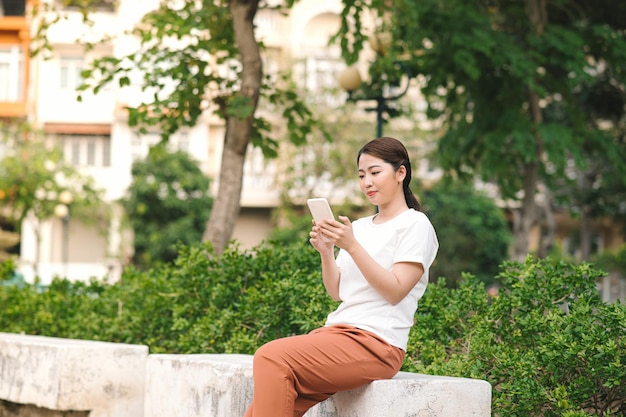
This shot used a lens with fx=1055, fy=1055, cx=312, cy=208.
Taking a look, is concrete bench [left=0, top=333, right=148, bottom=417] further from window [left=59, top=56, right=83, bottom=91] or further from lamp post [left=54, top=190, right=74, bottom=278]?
window [left=59, top=56, right=83, bottom=91]

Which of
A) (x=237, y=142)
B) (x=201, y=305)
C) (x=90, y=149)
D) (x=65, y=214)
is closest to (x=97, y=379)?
(x=201, y=305)

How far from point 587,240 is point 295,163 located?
9.00 meters

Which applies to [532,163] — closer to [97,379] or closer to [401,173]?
[97,379]

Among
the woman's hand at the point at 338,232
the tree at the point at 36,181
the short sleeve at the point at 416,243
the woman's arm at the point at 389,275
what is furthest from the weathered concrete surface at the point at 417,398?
the tree at the point at 36,181

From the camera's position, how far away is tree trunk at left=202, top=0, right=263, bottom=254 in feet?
30.1

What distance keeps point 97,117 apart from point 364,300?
3513 cm

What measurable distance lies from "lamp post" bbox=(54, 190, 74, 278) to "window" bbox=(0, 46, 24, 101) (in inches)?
198

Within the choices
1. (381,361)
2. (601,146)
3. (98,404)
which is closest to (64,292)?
(98,404)

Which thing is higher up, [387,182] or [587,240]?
[387,182]

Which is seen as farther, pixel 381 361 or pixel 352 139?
pixel 352 139

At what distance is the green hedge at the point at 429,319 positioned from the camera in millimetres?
4961

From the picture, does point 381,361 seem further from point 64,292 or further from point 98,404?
point 64,292

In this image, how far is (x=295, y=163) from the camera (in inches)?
1257

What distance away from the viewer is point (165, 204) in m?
33.9
